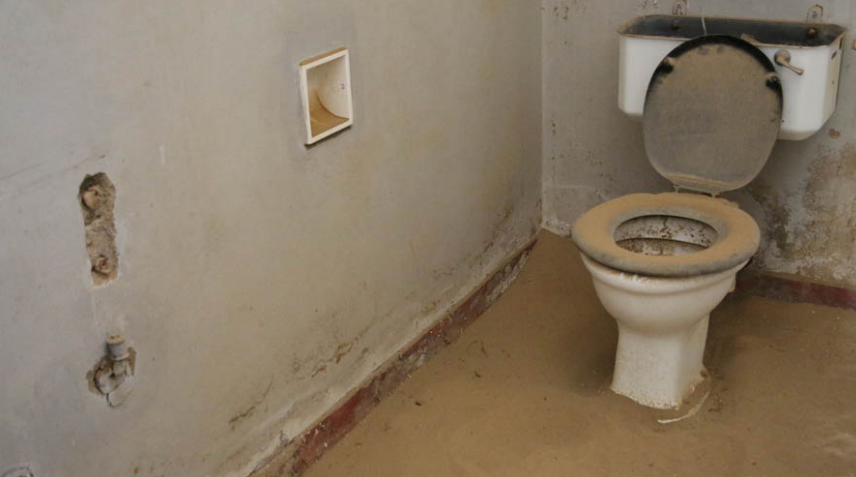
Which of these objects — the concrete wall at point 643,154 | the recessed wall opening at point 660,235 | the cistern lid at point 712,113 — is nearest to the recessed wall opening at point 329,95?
the recessed wall opening at point 660,235

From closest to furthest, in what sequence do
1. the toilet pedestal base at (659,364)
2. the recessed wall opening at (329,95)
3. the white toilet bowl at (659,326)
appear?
1. the recessed wall opening at (329,95)
2. the white toilet bowl at (659,326)
3. the toilet pedestal base at (659,364)

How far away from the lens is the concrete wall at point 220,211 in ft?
4.80

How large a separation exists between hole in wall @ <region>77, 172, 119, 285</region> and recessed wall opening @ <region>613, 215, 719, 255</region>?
127cm

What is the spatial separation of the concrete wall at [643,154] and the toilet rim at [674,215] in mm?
385

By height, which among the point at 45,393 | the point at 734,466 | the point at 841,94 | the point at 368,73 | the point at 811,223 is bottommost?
the point at 734,466

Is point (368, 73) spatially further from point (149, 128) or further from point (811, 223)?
point (811, 223)

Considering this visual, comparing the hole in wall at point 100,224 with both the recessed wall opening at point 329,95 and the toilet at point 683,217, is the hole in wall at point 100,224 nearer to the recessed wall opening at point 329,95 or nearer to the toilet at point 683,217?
the recessed wall opening at point 329,95

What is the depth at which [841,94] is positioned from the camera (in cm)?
254

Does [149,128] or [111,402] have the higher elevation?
[149,128]

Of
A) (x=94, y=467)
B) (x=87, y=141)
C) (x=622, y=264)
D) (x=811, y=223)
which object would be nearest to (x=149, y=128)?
(x=87, y=141)

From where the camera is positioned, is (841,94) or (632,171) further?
(632,171)

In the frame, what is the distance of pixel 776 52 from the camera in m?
2.36

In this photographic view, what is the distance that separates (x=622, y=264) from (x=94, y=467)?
1144 millimetres

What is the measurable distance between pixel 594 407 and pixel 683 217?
0.52m
